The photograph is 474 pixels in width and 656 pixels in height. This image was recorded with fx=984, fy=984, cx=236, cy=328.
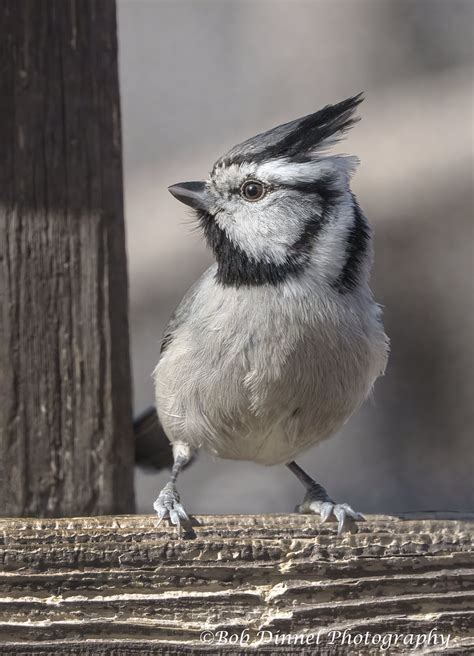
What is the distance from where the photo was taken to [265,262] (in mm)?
2863

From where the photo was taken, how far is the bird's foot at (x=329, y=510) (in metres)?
2.31

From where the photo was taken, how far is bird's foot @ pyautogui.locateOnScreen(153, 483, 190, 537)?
2246mm

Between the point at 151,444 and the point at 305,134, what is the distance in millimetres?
1188

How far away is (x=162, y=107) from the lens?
6.13m

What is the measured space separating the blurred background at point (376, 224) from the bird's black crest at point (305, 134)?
2.73 metres

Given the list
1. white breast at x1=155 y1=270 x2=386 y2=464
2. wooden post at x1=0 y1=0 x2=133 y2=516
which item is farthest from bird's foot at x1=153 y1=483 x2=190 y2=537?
white breast at x1=155 y1=270 x2=386 y2=464

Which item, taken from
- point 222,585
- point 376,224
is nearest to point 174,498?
point 222,585

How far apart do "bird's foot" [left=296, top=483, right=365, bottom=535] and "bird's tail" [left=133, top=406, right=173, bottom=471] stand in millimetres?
494

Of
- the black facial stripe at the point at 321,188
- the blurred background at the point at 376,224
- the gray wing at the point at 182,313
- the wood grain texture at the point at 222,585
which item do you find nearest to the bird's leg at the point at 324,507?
the wood grain texture at the point at 222,585

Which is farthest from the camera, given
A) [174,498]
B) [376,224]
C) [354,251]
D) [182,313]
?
[376,224]

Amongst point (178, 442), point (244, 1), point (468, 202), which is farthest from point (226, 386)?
point (244, 1)

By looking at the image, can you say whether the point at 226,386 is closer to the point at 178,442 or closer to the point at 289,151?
the point at 178,442

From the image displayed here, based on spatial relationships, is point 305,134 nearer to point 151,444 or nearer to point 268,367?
point 268,367

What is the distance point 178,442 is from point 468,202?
296cm
